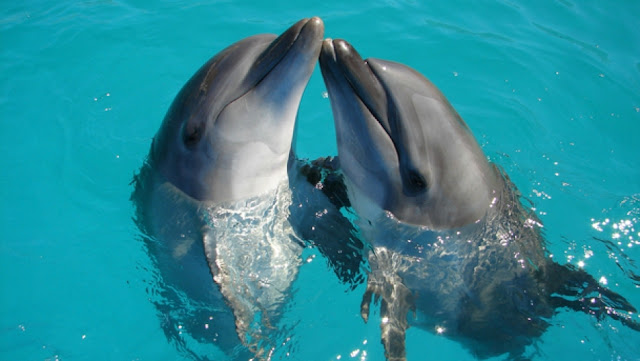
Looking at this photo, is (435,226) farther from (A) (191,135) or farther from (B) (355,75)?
(A) (191,135)

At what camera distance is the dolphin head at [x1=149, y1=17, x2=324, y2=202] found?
434cm

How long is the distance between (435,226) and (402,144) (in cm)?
88

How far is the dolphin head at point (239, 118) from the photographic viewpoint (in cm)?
434

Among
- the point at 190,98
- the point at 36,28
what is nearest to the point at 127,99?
the point at 36,28

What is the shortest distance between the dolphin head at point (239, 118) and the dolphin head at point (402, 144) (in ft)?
1.03

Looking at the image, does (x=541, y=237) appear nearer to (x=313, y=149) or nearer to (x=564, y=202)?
(x=564, y=202)

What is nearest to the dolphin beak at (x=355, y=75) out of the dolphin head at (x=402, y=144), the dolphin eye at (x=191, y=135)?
the dolphin head at (x=402, y=144)

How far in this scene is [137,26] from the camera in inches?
379

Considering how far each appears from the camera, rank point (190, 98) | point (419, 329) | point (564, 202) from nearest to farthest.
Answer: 1. point (190, 98)
2. point (419, 329)
3. point (564, 202)

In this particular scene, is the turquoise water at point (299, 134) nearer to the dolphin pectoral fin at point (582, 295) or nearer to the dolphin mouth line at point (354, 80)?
the dolphin pectoral fin at point (582, 295)

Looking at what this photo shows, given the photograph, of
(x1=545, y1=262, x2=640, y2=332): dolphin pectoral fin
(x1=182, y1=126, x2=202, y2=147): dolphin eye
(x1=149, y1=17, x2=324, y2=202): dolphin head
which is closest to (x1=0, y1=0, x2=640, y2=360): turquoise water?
(x1=545, y1=262, x2=640, y2=332): dolphin pectoral fin

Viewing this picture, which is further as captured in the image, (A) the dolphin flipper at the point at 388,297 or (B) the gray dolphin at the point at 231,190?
(A) the dolphin flipper at the point at 388,297

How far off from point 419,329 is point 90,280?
12.4 ft

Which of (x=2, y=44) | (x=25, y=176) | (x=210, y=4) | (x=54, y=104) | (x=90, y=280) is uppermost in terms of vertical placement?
(x=210, y=4)
